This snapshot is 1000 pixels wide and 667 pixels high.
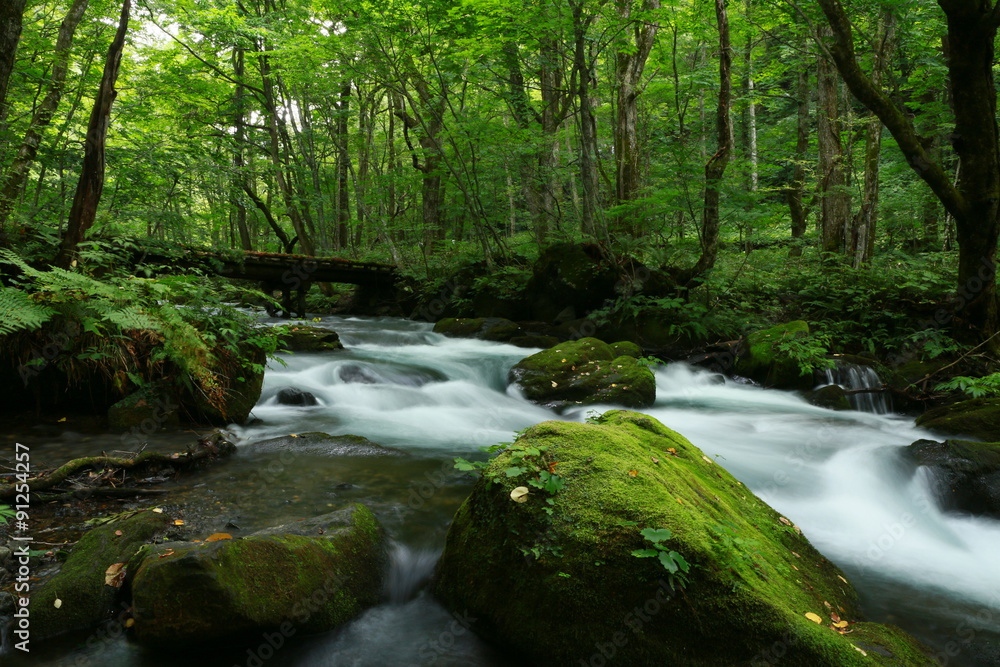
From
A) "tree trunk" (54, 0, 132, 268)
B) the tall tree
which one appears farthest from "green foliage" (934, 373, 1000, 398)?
"tree trunk" (54, 0, 132, 268)

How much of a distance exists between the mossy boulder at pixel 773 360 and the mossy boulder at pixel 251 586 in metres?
8.30

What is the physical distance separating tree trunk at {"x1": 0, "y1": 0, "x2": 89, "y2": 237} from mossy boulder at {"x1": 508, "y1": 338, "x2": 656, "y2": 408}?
7.32 metres

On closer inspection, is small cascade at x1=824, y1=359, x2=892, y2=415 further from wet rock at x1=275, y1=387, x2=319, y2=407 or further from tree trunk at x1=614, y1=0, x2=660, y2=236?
wet rock at x1=275, y1=387, x2=319, y2=407

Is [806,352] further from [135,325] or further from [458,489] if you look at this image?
[135,325]

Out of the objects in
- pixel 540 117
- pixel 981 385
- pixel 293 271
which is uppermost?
pixel 540 117

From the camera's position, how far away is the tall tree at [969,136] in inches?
278

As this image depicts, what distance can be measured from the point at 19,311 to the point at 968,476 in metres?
8.10

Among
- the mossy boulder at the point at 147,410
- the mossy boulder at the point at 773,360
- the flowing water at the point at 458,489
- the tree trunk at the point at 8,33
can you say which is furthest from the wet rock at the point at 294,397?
the mossy boulder at the point at 773,360

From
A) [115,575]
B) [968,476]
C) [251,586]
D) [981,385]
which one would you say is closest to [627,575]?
[251,586]

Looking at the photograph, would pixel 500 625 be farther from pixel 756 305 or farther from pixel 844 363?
pixel 756 305

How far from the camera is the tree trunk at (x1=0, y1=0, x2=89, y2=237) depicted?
7.87 m

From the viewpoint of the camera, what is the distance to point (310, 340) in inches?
416

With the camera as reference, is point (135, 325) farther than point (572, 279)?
No

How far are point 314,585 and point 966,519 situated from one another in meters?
5.10
